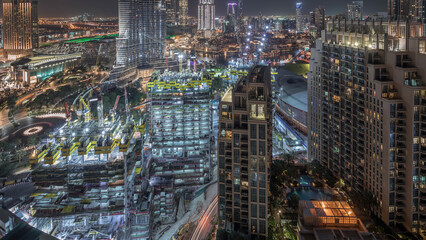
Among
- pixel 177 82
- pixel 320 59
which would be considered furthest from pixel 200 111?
pixel 320 59

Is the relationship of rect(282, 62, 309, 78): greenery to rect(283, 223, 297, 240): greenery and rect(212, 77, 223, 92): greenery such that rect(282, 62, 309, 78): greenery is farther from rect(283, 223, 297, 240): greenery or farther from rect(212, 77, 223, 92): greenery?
rect(283, 223, 297, 240): greenery

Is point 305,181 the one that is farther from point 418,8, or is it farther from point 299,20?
point 299,20

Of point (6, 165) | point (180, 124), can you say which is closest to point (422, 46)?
point (180, 124)

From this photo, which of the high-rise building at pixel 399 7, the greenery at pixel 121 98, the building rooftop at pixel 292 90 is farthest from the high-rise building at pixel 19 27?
the high-rise building at pixel 399 7

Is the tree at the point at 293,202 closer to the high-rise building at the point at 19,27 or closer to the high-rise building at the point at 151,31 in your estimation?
the high-rise building at the point at 151,31

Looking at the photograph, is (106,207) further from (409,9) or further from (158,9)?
(158,9)

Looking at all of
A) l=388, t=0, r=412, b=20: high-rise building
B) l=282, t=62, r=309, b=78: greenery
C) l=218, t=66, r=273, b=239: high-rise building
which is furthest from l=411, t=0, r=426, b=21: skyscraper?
l=218, t=66, r=273, b=239: high-rise building
